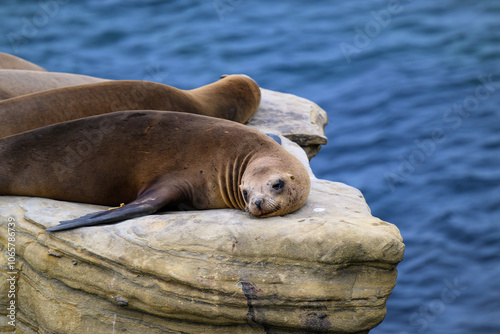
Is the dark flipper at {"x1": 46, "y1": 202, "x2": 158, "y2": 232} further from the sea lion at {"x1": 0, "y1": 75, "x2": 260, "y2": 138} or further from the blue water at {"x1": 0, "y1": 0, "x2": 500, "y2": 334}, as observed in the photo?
Answer: the blue water at {"x1": 0, "y1": 0, "x2": 500, "y2": 334}

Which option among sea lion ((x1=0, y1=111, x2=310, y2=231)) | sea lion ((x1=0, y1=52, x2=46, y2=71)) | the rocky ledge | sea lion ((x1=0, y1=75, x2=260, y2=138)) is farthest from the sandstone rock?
sea lion ((x1=0, y1=52, x2=46, y2=71))

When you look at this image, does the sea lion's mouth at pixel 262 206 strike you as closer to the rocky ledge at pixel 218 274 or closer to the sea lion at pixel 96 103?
the rocky ledge at pixel 218 274

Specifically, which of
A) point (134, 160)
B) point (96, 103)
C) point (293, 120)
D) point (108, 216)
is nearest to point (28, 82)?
point (96, 103)

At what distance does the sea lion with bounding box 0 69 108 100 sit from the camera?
6402mm

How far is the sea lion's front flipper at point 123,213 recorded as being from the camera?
175 inches

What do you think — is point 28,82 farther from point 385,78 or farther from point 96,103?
point 385,78

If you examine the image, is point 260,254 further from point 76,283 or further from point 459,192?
point 459,192

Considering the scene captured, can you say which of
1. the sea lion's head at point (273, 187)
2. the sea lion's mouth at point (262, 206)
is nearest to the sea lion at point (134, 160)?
the sea lion's head at point (273, 187)

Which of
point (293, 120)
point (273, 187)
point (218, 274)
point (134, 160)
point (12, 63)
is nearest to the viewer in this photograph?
point (218, 274)

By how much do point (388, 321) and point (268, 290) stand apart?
4.62 metres

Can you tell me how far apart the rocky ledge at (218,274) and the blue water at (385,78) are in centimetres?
423

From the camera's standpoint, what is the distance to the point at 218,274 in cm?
416

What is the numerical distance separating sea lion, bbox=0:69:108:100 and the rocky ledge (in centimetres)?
232

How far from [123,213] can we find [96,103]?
1.65 metres
